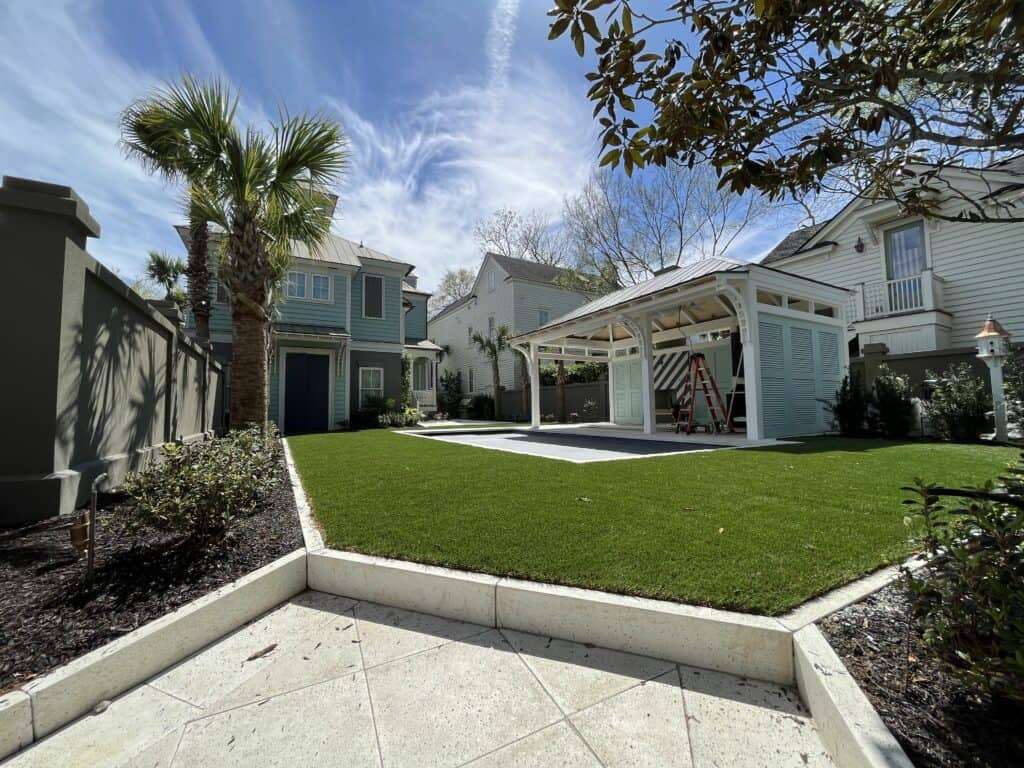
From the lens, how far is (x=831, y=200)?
6.59m

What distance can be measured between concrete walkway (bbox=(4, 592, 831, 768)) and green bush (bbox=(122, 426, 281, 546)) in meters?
0.83

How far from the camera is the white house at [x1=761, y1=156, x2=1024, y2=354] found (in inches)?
412

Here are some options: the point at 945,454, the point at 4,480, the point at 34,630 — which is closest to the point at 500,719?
the point at 34,630

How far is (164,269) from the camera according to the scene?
1466cm

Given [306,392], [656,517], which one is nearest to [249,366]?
[656,517]

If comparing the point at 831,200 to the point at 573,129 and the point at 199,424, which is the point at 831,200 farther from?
the point at 199,424

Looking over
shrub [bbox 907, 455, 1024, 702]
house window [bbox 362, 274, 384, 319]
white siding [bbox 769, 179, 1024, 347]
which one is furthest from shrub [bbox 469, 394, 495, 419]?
shrub [bbox 907, 455, 1024, 702]

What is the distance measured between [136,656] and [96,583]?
0.74 m

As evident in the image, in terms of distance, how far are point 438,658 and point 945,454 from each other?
7950 millimetres

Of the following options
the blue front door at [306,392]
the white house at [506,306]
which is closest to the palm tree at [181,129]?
the blue front door at [306,392]

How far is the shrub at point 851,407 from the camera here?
29.2 feet

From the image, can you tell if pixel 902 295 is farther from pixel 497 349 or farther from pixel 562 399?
pixel 497 349

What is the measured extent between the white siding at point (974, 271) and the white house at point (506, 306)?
45.5ft

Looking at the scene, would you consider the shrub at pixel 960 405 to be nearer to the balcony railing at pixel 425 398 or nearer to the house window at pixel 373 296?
the house window at pixel 373 296
